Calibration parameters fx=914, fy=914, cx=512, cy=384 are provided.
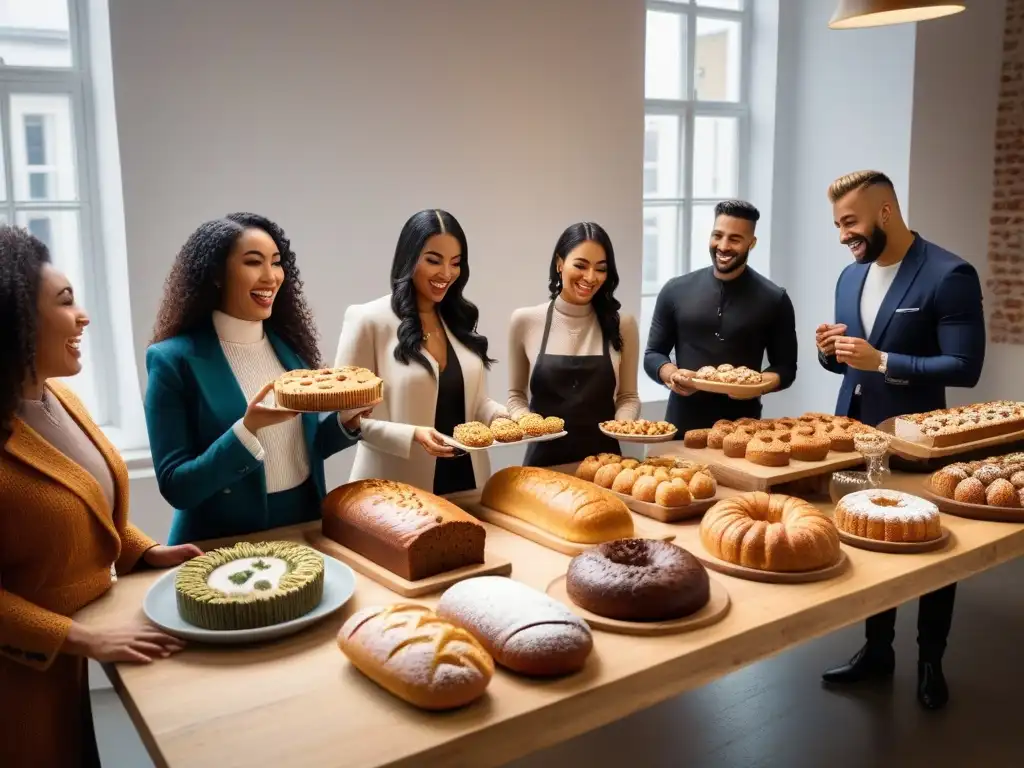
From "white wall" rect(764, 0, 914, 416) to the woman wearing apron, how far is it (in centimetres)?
319

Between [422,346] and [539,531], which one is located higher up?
[422,346]

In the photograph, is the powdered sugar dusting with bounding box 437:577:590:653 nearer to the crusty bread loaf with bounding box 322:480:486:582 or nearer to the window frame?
the crusty bread loaf with bounding box 322:480:486:582

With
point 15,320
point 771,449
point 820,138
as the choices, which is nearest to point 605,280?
point 771,449

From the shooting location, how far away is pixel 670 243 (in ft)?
21.4

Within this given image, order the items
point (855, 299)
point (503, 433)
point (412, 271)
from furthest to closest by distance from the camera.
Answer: point (855, 299) → point (412, 271) → point (503, 433)

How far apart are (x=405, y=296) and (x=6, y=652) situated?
5.00 feet

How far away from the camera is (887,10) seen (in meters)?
3.06

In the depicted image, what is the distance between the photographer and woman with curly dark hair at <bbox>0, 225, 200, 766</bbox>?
1.68 meters

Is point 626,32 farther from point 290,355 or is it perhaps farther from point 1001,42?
point 290,355

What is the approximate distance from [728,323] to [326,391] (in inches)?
78.8

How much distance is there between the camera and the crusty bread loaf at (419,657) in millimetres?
1540

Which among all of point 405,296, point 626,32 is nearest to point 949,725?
point 405,296

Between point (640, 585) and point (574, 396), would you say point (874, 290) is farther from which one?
point (640, 585)

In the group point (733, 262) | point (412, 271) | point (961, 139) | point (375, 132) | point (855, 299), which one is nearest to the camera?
point (412, 271)
